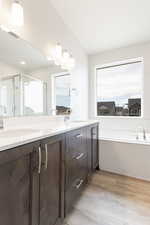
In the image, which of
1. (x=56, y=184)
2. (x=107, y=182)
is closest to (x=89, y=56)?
(x=107, y=182)

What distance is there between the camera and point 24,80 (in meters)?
1.57

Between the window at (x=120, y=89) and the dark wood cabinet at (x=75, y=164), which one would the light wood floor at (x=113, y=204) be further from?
the window at (x=120, y=89)

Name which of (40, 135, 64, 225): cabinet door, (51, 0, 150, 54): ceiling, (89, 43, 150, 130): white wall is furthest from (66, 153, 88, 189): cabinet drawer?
(51, 0, 150, 54): ceiling

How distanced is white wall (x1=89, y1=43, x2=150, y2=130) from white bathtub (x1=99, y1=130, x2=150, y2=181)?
0.71 metres

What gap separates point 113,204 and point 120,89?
235cm

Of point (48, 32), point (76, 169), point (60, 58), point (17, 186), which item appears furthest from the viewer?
point (60, 58)

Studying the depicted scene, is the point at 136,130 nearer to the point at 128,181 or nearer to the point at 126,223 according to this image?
the point at 128,181

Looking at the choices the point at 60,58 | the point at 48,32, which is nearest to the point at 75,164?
the point at 60,58

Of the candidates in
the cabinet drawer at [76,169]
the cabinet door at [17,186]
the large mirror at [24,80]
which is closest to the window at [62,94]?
the large mirror at [24,80]

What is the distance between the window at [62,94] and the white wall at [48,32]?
Answer: 0.22m

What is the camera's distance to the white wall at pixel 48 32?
151 centimetres

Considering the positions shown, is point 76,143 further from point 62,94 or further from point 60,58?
point 60,58

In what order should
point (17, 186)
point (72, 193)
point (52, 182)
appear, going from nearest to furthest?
1. point (17, 186)
2. point (52, 182)
3. point (72, 193)

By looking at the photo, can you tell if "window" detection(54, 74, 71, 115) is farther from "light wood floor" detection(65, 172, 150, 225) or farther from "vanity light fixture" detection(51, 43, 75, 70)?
"light wood floor" detection(65, 172, 150, 225)
